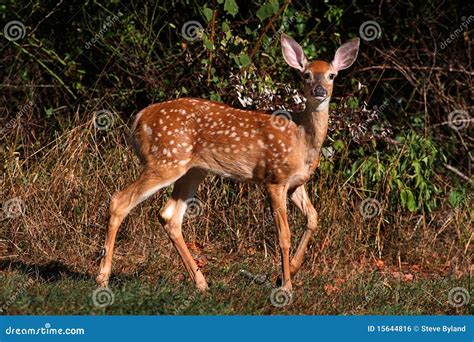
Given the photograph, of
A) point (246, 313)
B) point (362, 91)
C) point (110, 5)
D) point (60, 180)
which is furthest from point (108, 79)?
point (246, 313)

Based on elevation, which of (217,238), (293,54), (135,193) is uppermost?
(293,54)

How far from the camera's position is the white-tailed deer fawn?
730 centimetres

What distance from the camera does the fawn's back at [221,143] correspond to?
7.34m

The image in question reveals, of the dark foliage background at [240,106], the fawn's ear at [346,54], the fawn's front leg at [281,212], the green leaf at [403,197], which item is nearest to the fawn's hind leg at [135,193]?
the dark foliage background at [240,106]

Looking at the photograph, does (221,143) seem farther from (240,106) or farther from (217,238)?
(240,106)

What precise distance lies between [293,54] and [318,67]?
14.1 inches

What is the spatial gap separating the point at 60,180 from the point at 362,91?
11.8ft

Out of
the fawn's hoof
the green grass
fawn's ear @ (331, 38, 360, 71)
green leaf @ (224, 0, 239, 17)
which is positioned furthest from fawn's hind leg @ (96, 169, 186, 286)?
green leaf @ (224, 0, 239, 17)

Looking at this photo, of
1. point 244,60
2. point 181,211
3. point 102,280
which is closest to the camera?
point 102,280

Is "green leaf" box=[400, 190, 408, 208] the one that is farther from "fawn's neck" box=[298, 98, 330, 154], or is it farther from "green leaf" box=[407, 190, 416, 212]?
"fawn's neck" box=[298, 98, 330, 154]

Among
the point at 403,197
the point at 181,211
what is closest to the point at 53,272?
the point at 181,211

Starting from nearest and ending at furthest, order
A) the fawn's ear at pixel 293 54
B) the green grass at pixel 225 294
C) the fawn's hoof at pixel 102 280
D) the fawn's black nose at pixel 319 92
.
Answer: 1. the green grass at pixel 225 294
2. the fawn's hoof at pixel 102 280
3. the fawn's black nose at pixel 319 92
4. the fawn's ear at pixel 293 54

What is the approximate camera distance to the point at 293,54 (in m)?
7.64

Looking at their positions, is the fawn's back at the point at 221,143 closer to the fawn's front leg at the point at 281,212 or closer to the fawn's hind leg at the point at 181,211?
the fawn's front leg at the point at 281,212
